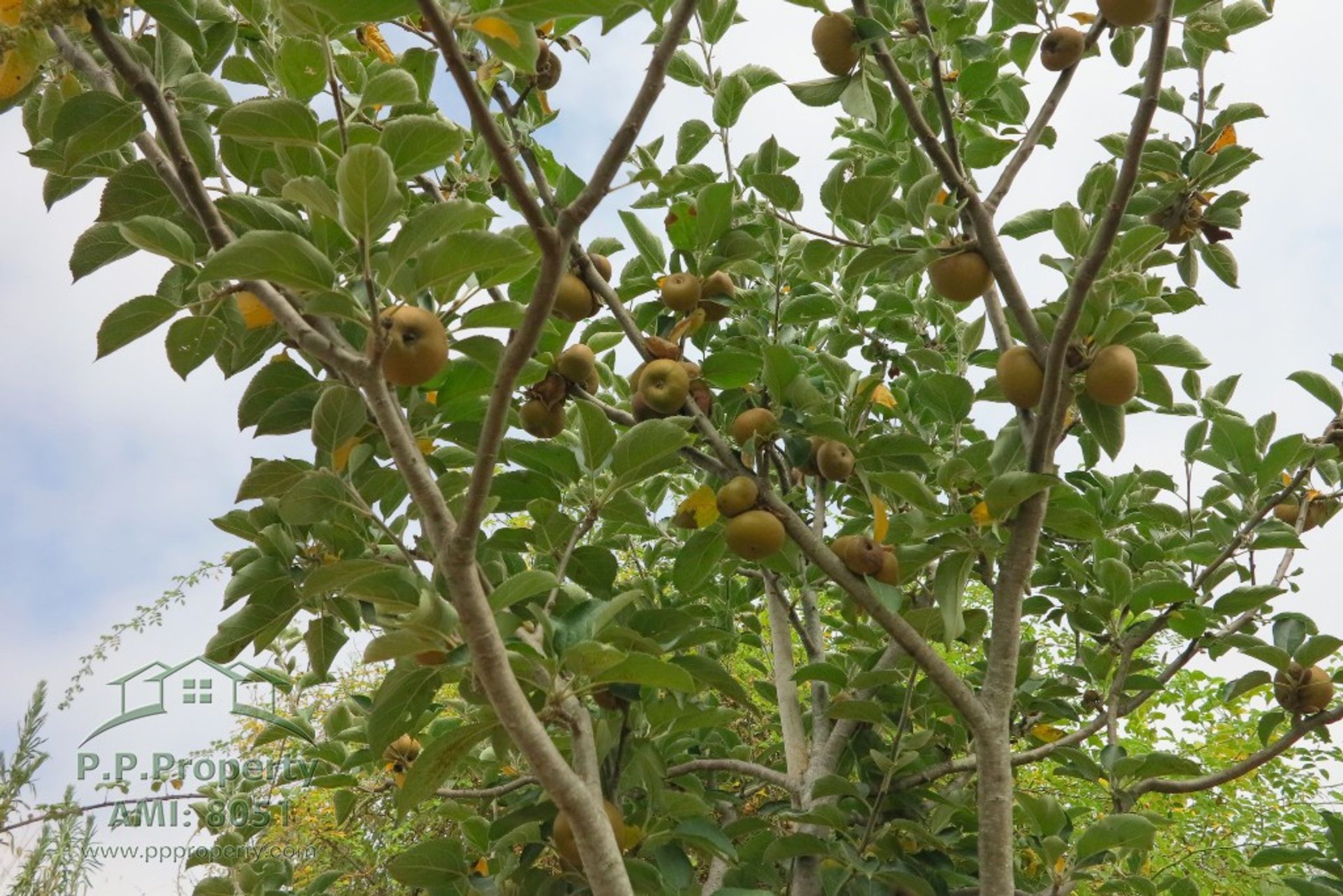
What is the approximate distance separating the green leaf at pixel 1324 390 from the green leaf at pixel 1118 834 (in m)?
1.40

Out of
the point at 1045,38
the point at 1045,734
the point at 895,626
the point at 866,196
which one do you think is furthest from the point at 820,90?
the point at 1045,734

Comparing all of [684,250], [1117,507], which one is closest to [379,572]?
[684,250]

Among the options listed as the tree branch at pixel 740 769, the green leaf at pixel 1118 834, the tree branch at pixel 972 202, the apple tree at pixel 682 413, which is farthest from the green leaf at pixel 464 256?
the green leaf at pixel 1118 834

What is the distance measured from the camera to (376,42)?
2627 millimetres

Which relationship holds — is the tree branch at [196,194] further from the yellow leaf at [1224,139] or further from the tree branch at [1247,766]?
the yellow leaf at [1224,139]

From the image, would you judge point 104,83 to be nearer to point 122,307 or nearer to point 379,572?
point 122,307

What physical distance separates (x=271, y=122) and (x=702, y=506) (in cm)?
117

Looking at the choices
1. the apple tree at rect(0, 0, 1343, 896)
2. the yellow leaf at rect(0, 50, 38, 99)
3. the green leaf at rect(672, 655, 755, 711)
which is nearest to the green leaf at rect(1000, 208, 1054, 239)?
the apple tree at rect(0, 0, 1343, 896)

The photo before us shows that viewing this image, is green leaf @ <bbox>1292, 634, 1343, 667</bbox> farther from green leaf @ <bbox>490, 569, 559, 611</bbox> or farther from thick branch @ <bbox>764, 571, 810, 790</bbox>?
green leaf @ <bbox>490, 569, 559, 611</bbox>

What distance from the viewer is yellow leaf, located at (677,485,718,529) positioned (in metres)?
2.28

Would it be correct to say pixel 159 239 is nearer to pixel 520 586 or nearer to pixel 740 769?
pixel 520 586

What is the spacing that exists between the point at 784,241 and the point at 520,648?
79.3 inches

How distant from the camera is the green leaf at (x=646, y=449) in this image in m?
1.89

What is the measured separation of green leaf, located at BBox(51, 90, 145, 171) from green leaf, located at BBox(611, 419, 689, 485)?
916mm
